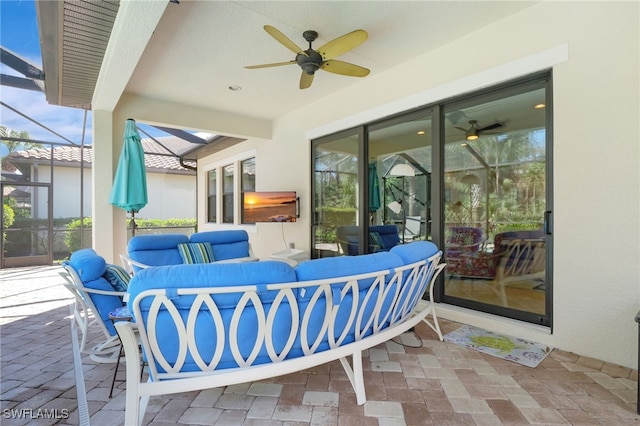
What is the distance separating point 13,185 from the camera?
6.89m

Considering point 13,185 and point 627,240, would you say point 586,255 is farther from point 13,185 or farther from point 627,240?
point 13,185

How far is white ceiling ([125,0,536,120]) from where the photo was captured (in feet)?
8.99

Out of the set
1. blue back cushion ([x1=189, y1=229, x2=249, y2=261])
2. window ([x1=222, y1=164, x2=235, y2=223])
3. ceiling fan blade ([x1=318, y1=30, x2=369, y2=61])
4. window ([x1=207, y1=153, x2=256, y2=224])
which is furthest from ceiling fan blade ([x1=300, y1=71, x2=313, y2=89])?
window ([x1=222, y1=164, x2=235, y2=223])

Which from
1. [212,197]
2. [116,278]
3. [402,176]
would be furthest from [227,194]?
[116,278]

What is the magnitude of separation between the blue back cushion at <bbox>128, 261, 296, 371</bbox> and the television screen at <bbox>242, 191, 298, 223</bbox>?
3.74 m

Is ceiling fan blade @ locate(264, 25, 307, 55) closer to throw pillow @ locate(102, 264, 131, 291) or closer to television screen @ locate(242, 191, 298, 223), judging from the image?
throw pillow @ locate(102, 264, 131, 291)

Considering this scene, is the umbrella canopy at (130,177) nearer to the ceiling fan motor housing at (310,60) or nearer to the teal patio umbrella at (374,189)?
the ceiling fan motor housing at (310,60)

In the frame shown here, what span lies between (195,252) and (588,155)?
427 cm

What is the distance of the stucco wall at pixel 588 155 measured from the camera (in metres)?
2.27

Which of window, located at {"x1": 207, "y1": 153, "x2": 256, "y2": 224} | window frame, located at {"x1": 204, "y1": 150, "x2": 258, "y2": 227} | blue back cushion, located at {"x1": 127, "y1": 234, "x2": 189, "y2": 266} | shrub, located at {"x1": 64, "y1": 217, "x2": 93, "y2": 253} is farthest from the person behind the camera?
shrub, located at {"x1": 64, "y1": 217, "x2": 93, "y2": 253}

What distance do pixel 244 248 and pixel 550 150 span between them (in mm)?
3931

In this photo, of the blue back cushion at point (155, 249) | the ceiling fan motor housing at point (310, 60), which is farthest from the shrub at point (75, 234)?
the ceiling fan motor housing at point (310, 60)

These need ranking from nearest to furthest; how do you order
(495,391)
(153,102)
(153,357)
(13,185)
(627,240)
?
(153,357) < (495,391) < (627,240) < (153,102) < (13,185)

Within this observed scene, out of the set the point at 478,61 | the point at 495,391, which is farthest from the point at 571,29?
the point at 495,391
